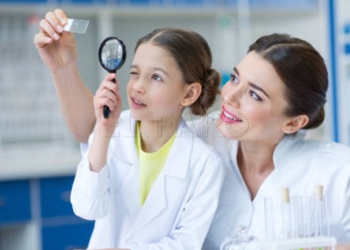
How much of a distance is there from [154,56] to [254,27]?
10.8ft

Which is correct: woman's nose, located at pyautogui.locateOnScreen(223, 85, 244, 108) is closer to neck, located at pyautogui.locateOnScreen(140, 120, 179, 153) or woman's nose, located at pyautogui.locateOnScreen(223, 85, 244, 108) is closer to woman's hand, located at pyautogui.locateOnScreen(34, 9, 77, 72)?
neck, located at pyautogui.locateOnScreen(140, 120, 179, 153)

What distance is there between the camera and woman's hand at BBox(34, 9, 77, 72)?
1.36m

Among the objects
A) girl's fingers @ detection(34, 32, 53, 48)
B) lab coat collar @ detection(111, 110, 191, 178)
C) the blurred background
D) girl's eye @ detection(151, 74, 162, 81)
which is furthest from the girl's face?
the blurred background

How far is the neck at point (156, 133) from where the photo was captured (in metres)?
1.51

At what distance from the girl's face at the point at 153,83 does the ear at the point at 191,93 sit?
1cm

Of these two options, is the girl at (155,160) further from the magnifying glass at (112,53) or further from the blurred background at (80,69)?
the blurred background at (80,69)

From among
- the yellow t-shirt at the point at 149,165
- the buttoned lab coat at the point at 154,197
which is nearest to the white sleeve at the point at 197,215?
the buttoned lab coat at the point at 154,197

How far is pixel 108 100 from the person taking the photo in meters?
1.30

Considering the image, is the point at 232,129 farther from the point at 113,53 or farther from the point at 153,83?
the point at 113,53

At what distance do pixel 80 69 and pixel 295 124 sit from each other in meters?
2.75

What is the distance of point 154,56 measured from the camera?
140 cm

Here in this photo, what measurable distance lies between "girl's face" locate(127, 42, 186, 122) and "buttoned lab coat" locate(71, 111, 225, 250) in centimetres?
13

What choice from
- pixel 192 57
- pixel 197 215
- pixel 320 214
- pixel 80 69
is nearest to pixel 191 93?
pixel 192 57

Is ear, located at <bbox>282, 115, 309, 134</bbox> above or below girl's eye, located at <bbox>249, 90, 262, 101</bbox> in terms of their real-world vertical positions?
below
